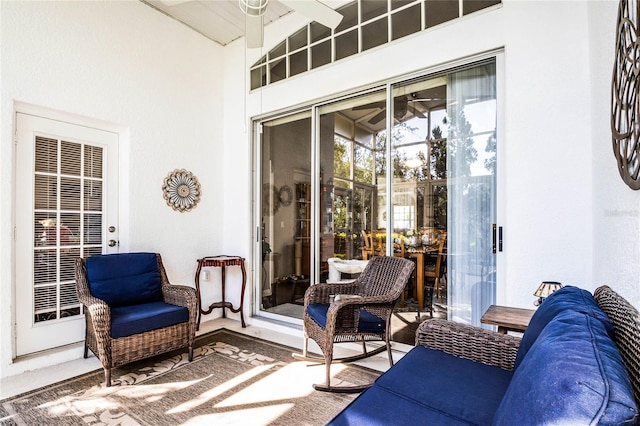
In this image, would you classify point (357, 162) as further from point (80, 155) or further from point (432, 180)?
point (80, 155)

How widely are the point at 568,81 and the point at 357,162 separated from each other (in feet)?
5.84

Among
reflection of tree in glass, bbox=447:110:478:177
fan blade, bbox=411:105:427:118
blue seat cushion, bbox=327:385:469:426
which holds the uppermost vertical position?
fan blade, bbox=411:105:427:118

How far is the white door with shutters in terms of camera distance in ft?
9.25

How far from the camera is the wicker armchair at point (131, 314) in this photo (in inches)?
96.9

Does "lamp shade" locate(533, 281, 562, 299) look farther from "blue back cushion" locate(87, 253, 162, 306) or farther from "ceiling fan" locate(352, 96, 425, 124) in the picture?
"blue back cushion" locate(87, 253, 162, 306)

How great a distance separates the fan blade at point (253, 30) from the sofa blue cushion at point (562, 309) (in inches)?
96.2

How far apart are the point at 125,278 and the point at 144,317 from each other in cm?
56

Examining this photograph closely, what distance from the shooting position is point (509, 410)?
0.89 metres

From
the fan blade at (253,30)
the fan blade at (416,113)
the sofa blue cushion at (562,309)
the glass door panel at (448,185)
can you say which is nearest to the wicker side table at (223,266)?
the glass door panel at (448,185)

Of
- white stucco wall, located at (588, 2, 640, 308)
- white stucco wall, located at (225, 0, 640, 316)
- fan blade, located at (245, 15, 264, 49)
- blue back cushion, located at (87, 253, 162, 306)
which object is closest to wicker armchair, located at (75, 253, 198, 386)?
blue back cushion, located at (87, 253, 162, 306)

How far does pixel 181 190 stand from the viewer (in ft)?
12.8

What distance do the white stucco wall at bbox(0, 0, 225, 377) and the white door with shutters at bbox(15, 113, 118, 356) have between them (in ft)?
0.42

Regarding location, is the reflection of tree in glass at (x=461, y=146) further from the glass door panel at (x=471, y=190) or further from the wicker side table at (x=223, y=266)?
the wicker side table at (x=223, y=266)

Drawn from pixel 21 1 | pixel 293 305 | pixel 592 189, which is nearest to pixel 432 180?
pixel 592 189
